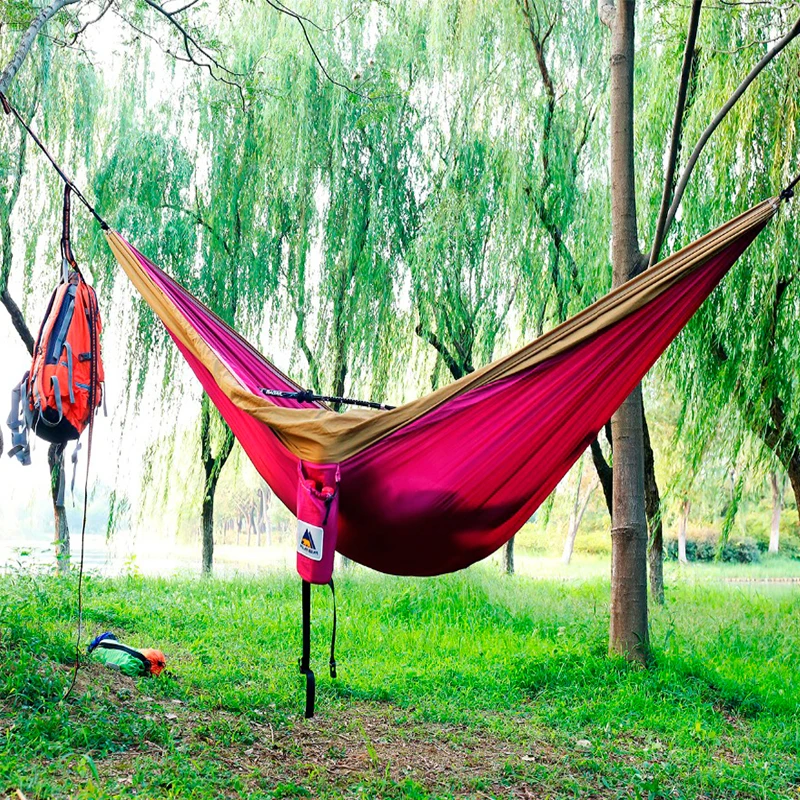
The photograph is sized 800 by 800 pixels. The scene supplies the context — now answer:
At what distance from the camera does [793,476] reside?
3.88 m

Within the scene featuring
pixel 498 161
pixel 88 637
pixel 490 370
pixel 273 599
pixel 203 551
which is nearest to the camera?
pixel 490 370

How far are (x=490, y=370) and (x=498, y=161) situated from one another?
3328mm

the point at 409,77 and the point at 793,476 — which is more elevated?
the point at 409,77

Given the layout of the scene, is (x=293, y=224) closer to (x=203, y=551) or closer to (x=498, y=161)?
(x=498, y=161)

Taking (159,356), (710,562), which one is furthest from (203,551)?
(710,562)

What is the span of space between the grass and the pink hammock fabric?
2.07 ft

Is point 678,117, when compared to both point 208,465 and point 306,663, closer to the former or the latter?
point 306,663

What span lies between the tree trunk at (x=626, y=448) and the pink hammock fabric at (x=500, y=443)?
3.53ft

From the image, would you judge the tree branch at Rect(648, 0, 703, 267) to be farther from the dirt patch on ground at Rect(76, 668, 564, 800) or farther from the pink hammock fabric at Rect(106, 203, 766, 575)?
the dirt patch on ground at Rect(76, 668, 564, 800)

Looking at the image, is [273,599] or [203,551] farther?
[203,551]

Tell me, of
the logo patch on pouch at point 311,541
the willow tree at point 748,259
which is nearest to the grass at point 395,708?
the logo patch on pouch at point 311,541

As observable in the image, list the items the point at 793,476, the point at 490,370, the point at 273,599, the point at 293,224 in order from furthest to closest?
the point at 293,224 → the point at 273,599 → the point at 793,476 → the point at 490,370

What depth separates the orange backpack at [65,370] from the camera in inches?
83.7

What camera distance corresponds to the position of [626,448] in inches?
112
